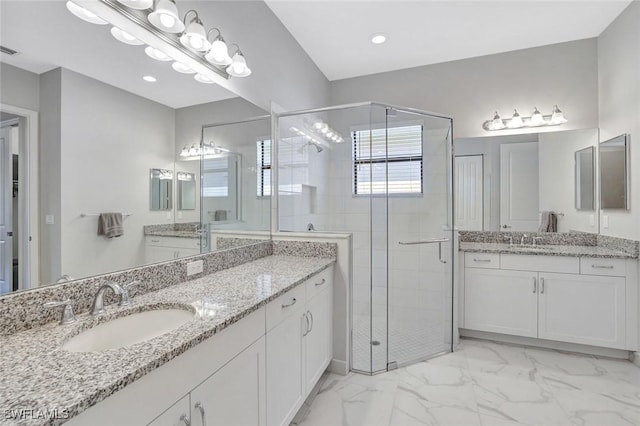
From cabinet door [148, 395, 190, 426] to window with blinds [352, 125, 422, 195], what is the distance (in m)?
2.13

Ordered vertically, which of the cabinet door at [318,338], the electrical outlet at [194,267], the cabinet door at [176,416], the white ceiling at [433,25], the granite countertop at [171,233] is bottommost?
the cabinet door at [318,338]

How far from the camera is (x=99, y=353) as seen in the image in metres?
0.83

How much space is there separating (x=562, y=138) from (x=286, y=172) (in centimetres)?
269

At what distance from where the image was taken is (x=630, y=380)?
7.10 ft

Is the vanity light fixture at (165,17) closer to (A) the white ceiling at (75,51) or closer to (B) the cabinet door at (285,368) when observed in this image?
(A) the white ceiling at (75,51)

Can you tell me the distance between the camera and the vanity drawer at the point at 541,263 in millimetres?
2521

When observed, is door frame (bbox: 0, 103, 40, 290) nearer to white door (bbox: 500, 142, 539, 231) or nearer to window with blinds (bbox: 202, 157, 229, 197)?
window with blinds (bbox: 202, 157, 229, 197)

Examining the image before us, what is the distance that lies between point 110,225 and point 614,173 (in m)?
3.71

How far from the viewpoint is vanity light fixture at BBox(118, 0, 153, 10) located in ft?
4.21

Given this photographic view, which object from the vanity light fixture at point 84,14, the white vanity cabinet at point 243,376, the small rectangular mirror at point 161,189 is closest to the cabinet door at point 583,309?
the white vanity cabinet at point 243,376

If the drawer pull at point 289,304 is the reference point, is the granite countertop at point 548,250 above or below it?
above

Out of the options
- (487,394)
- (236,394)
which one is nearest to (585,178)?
(487,394)

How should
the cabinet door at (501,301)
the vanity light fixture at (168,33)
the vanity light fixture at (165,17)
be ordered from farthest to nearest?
the cabinet door at (501,301) < the vanity light fixture at (165,17) < the vanity light fixture at (168,33)

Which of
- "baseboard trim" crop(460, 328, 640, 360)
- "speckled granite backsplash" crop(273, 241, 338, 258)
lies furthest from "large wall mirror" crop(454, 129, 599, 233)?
"speckled granite backsplash" crop(273, 241, 338, 258)
